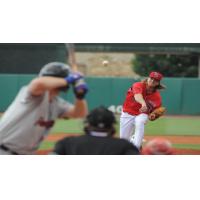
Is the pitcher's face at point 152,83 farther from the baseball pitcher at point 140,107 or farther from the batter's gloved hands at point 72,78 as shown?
the batter's gloved hands at point 72,78

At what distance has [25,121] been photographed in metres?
3.87

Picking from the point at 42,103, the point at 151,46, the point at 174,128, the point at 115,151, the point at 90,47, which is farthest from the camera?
the point at 90,47

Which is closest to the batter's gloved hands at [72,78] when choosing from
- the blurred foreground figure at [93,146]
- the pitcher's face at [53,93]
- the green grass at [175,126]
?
the pitcher's face at [53,93]

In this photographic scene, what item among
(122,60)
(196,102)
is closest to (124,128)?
(196,102)

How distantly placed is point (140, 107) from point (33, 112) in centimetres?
425

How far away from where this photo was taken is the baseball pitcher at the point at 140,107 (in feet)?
24.8

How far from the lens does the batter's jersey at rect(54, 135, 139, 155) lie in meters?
3.45

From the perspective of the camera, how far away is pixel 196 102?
18.3 metres

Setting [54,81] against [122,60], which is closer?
[54,81]

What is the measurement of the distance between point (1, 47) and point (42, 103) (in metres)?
16.6

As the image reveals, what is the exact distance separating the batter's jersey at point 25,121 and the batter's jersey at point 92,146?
496 millimetres

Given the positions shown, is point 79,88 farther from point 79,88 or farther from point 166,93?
point 166,93

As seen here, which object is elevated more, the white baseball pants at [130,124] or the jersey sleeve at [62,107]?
the jersey sleeve at [62,107]

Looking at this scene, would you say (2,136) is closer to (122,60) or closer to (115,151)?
(115,151)
